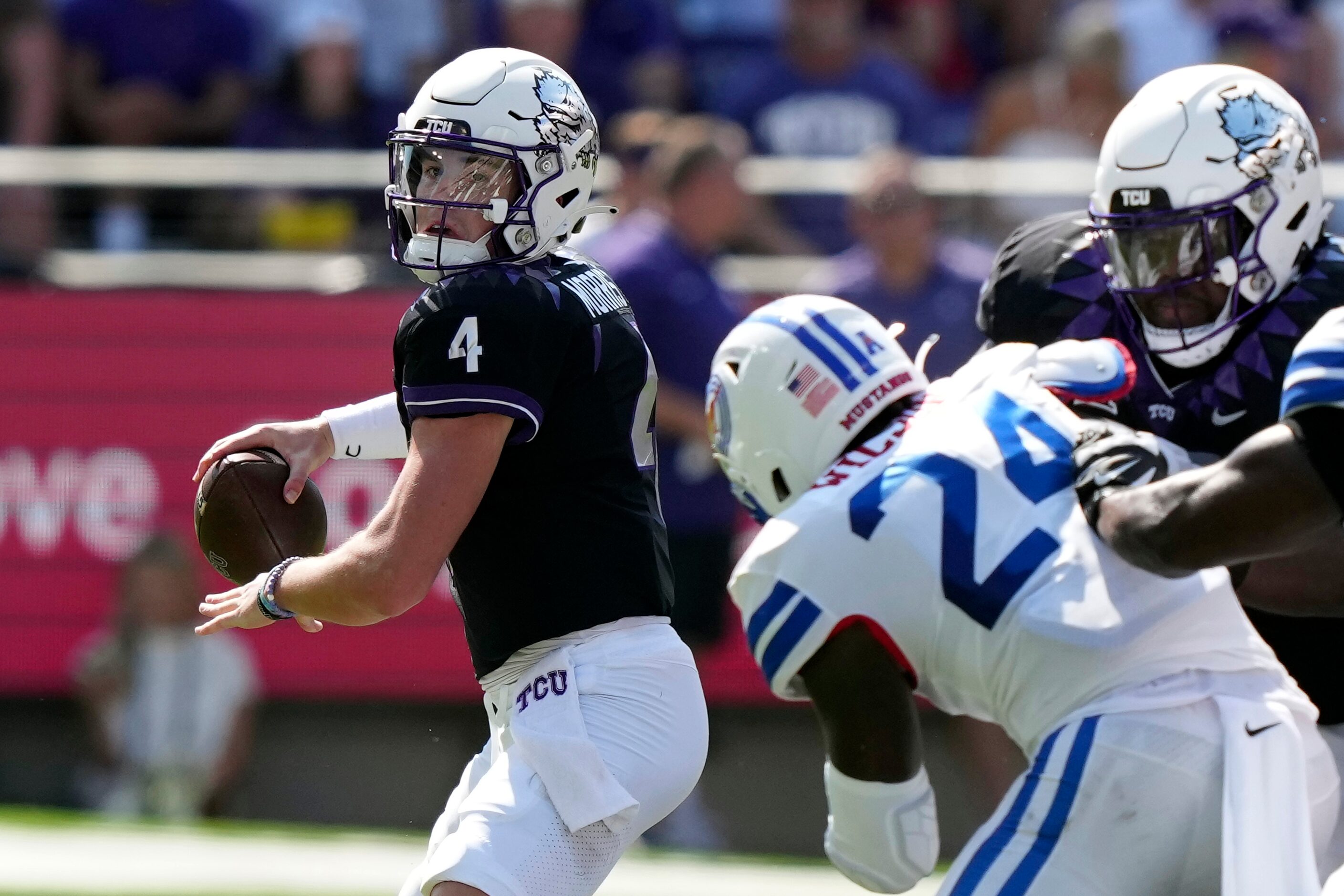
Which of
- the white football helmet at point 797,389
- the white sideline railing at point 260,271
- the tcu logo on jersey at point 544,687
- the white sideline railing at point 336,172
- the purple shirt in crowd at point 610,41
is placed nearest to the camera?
the tcu logo on jersey at point 544,687

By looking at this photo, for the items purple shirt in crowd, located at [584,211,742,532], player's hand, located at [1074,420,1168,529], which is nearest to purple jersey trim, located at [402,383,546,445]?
player's hand, located at [1074,420,1168,529]

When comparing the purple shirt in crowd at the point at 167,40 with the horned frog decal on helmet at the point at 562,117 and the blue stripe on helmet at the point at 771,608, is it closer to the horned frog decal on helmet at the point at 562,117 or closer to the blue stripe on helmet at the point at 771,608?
the horned frog decal on helmet at the point at 562,117

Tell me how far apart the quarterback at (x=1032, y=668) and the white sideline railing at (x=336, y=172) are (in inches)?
162

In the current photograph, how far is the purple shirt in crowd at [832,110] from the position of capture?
7.42 meters

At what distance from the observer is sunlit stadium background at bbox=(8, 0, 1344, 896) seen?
267 inches

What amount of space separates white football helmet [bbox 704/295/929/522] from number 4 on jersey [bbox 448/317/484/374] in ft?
1.77

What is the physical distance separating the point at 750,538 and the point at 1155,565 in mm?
4059

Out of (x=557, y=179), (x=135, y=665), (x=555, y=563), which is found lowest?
(x=135, y=665)

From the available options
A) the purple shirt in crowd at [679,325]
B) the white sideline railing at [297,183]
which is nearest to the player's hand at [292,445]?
the purple shirt in crowd at [679,325]

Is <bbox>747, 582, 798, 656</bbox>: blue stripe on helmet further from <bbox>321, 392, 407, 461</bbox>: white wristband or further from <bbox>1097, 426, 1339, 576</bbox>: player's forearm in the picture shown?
<bbox>321, 392, 407, 461</bbox>: white wristband

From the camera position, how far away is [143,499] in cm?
706

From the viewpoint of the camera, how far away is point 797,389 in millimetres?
3088

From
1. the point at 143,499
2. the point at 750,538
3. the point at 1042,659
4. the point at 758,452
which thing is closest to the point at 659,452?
the point at 750,538

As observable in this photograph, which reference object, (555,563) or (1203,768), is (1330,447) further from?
(555,563)
